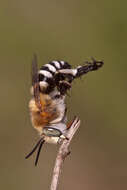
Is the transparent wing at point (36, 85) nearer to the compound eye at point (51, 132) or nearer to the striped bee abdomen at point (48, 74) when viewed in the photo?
the striped bee abdomen at point (48, 74)

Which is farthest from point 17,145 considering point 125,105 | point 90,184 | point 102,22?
point 102,22

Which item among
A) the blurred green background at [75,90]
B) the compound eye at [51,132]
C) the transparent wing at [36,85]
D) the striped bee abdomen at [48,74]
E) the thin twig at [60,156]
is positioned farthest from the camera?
the blurred green background at [75,90]

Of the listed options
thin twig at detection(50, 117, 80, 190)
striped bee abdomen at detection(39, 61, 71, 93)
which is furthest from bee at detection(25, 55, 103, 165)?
thin twig at detection(50, 117, 80, 190)

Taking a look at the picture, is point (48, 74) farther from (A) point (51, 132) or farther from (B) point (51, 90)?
(A) point (51, 132)

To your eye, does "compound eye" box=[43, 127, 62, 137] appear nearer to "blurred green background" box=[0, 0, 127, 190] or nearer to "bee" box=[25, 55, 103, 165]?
"bee" box=[25, 55, 103, 165]

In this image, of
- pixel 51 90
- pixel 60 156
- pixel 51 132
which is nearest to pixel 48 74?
pixel 51 90

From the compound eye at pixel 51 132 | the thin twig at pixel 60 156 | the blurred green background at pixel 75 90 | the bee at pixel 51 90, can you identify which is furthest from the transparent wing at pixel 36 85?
the blurred green background at pixel 75 90
